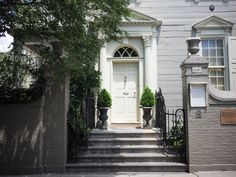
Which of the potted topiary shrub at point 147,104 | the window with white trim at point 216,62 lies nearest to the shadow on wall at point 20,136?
the potted topiary shrub at point 147,104

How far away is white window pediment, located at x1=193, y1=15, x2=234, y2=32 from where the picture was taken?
13.0 m

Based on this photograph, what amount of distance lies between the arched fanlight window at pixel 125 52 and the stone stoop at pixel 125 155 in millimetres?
3995

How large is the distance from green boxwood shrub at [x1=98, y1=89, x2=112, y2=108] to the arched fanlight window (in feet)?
6.05

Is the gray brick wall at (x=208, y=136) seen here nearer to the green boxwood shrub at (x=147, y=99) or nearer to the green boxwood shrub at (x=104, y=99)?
the green boxwood shrub at (x=147, y=99)

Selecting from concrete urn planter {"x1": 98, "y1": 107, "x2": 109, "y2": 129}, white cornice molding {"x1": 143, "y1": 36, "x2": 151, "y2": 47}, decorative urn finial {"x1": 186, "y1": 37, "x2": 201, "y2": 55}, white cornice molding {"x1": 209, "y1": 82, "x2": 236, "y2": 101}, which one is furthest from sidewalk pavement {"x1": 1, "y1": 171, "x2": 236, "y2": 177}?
white cornice molding {"x1": 143, "y1": 36, "x2": 151, "y2": 47}

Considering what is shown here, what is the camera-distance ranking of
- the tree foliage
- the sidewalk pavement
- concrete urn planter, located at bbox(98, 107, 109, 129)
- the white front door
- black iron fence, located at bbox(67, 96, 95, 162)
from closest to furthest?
the tree foliage
the sidewalk pavement
black iron fence, located at bbox(67, 96, 95, 162)
concrete urn planter, located at bbox(98, 107, 109, 129)
the white front door

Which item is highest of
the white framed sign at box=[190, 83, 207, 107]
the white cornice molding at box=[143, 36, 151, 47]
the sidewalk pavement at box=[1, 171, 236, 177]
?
the white cornice molding at box=[143, 36, 151, 47]

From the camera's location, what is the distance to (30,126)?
8.41m

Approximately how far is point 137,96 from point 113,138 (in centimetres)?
353

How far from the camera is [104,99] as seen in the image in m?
12.0

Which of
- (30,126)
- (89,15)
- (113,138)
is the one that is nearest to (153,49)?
(113,138)

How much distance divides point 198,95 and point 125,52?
5.26m

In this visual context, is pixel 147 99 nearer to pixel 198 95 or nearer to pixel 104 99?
pixel 104 99

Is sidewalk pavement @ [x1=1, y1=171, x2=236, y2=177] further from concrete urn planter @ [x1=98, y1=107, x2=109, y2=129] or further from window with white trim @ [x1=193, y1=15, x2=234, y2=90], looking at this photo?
window with white trim @ [x1=193, y1=15, x2=234, y2=90]
